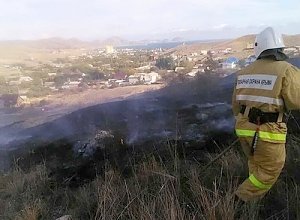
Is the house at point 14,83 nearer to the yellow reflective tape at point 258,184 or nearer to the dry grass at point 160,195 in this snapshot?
the dry grass at point 160,195

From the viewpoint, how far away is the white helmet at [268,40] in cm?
353

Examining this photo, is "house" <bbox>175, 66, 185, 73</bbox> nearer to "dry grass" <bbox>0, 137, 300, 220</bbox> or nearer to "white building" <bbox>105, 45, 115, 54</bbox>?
"white building" <bbox>105, 45, 115, 54</bbox>

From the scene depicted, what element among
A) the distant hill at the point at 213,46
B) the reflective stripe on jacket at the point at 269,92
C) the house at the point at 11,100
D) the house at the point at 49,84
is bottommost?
the house at the point at 11,100

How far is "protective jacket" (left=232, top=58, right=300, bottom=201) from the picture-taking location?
11.0 feet

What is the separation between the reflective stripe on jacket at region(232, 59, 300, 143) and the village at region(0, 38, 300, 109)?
28.6 ft

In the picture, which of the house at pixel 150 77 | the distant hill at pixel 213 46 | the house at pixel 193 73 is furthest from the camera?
the distant hill at pixel 213 46

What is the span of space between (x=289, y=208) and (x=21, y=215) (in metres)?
2.71

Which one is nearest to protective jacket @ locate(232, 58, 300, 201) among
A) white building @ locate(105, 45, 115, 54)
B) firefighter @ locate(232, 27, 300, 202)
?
firefighter @ locate(232, 27, 300, 202)

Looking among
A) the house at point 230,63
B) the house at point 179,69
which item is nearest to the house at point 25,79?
the house at point 179,69

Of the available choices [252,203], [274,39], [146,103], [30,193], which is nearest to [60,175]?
[30,193]

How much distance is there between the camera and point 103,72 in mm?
13555

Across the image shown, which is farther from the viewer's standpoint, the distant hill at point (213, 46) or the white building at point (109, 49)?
the white building at point (109, 49)

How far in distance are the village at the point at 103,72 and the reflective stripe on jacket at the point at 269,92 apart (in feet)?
28.6

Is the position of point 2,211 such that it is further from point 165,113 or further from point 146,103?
point 146,103
